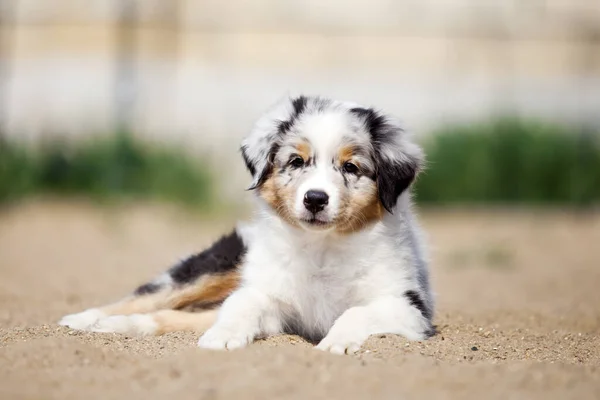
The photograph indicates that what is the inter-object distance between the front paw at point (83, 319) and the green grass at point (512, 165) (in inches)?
344

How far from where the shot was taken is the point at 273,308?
5270mm

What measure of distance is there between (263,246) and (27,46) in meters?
11.1

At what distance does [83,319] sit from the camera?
5715mm

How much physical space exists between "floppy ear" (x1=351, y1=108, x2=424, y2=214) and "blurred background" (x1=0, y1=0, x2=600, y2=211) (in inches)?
300

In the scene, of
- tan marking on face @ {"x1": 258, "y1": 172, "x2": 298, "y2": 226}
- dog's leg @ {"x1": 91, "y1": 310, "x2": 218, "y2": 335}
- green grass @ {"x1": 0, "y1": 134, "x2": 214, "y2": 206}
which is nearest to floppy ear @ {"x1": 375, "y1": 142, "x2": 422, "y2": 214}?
tan marking on face @ {"x1": 258, "y1": 172, "x2": 298, "y2": 226}

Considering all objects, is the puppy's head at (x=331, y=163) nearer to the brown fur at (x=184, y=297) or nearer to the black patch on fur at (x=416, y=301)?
the black patch on fur at (x=416, y=301)

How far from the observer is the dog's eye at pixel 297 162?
5.30 meters

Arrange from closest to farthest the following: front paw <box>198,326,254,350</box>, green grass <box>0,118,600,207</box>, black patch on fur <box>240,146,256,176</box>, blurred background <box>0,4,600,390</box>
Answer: front paw <box>198,326,254,350</box> → black patch on fur <box>240,146,256,176</box> → blurred background <box>0,4,600,390</box> → green grass <box>0,118,600,207</box>

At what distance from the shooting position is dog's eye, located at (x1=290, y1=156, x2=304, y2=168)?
17.4ft

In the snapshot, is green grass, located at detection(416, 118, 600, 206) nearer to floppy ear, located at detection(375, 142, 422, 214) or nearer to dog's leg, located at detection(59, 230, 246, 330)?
dog's leg, located at detection(59, 230, 246, 330)

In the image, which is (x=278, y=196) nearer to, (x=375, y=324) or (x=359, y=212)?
(x=359, y=212)

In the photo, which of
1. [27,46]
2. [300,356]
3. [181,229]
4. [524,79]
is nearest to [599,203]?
[524,79]

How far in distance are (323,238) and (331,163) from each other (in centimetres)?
47

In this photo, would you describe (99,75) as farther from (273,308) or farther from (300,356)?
(300,356)
